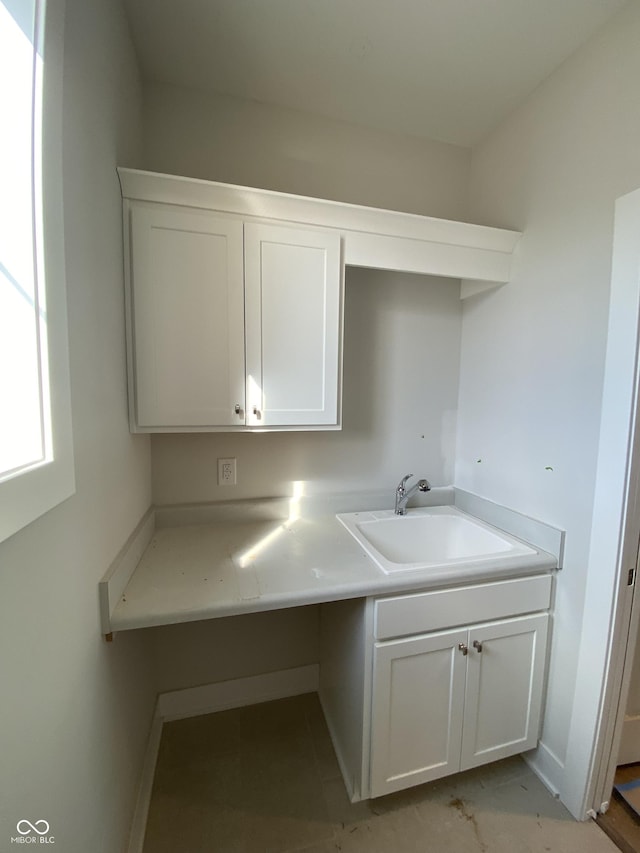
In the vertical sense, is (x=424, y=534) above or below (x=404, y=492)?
below

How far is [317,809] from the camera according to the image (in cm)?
120

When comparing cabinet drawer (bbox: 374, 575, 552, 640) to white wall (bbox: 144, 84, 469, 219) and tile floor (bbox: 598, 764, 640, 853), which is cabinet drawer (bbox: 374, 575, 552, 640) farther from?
white wall (bbox: 144, 84, 469, 219)

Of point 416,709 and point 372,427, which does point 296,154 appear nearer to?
point 372,427

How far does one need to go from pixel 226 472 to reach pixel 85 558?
757mm

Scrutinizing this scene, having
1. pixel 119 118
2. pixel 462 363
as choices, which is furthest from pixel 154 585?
pixel 462 363

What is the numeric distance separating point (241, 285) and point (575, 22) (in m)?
1.37

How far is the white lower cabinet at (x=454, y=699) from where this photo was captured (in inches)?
44.0

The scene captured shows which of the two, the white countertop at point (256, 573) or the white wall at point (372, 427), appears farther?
the white wall at point (372, 427)

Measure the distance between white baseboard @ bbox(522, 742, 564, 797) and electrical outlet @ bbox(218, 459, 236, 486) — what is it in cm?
165

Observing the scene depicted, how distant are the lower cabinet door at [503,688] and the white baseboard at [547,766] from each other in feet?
0.20

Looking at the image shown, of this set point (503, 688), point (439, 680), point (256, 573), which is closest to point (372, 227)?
point (256, 573)

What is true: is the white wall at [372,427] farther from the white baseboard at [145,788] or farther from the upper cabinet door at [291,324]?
the white baseboard at [145,788]

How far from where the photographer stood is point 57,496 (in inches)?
24.4

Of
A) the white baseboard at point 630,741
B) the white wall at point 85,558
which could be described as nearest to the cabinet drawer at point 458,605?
the white baseboard at point 630,741
